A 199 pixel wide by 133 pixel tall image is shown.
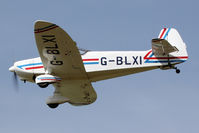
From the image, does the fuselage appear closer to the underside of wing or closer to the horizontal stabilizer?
the horizontal stabilizer

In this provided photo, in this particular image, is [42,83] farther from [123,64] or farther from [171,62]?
[171,62]

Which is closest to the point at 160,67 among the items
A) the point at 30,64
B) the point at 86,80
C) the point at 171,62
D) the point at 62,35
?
the point at 171,62

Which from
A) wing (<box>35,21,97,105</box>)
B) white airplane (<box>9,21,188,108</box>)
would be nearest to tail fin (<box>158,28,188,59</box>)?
white airplane (<box>9,21,188,108</box>)

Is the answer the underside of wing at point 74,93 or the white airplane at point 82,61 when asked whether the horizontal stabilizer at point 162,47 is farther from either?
the underside of wing at point 74,93

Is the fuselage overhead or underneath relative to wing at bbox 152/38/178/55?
underneath

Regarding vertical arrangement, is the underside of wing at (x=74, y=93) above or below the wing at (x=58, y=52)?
below

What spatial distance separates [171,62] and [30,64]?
16.9ft

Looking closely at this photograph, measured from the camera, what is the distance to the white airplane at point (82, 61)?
14.3 metres

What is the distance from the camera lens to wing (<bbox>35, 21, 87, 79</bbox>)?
544 inches

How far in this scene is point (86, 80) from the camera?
15.7 m

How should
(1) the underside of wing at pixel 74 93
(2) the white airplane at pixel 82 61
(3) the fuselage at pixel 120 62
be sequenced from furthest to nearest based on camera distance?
(1) the underside of wing at pixel 74 93 → (3) the fuselage at pixel 120 62 → (2) the white airplane at pixel 82 61

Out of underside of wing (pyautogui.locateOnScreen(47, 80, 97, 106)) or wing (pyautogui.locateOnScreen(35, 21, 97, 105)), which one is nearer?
wing (pyautogui.locateOnScreen(35, 21, 97, 105))

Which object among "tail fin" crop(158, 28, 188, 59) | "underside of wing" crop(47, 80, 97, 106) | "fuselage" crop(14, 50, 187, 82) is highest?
"tail fin" crop(158, 28, 188, 59)

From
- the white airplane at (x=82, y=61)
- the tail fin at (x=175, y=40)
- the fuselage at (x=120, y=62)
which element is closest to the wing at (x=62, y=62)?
the white airplane at (x=82, y=61)
